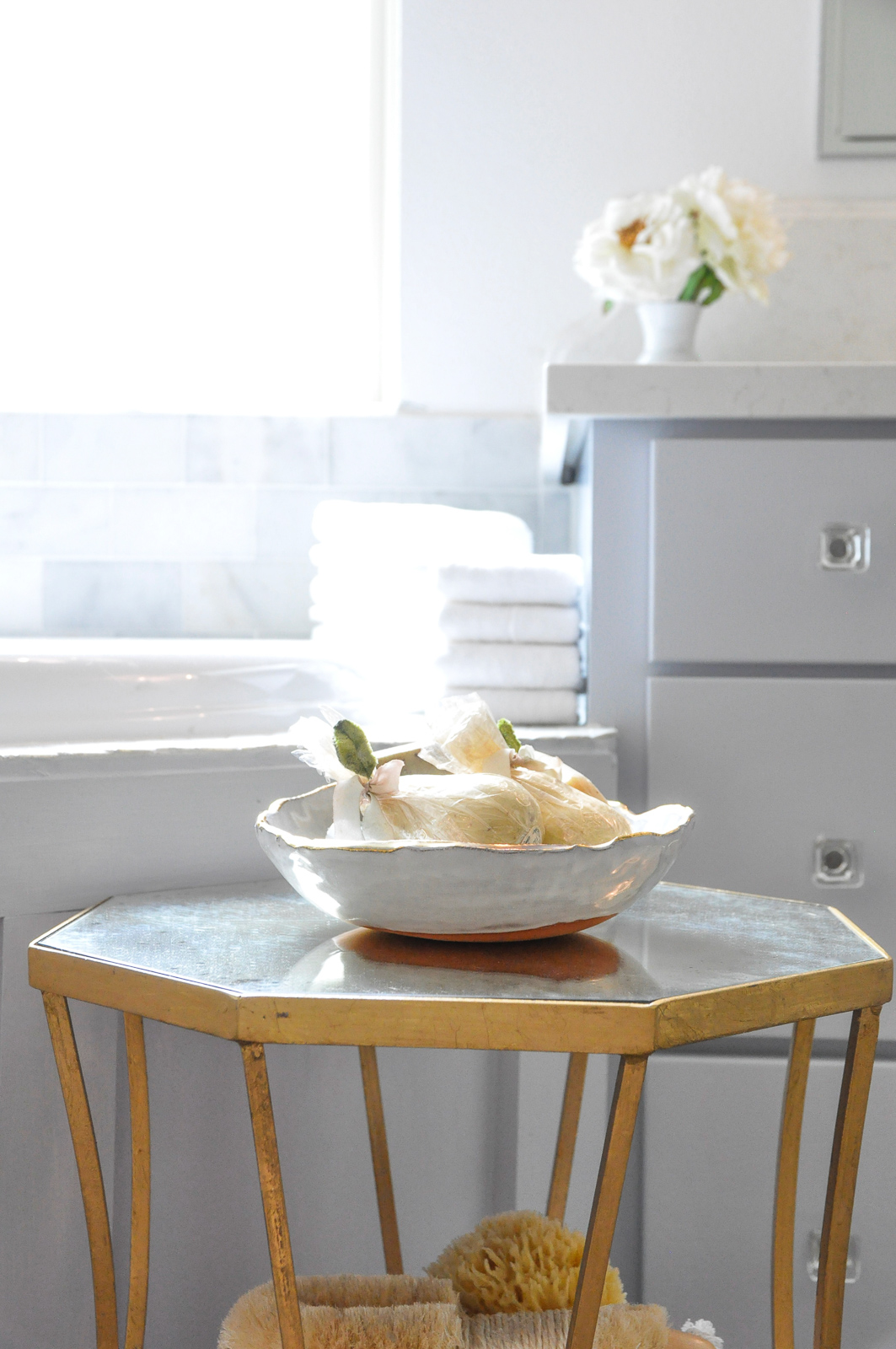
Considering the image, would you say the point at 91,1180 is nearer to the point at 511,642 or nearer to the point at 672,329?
the point at 511,642

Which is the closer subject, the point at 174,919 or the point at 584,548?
the point at 174,919

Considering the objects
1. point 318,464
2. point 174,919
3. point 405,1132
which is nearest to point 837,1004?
point 174,919

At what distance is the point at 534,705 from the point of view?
36.2 inches

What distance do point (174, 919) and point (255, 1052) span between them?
0.16m

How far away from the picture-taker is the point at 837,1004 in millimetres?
473

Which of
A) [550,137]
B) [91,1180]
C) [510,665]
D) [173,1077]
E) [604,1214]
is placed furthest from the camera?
[550,137]

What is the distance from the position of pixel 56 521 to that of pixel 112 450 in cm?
12

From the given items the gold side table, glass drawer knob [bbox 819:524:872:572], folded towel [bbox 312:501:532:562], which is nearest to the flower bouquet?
folded towel [bbox 312:501:532:562]

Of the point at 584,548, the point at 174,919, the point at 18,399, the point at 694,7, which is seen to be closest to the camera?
the point at 174,919

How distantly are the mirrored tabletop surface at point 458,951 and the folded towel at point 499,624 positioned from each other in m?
0.35

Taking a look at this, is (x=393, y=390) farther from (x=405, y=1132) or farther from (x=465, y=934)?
(x=465, y=934)

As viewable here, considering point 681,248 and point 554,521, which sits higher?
point 681,248

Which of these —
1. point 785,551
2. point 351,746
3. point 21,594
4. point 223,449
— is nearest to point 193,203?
point 223,449

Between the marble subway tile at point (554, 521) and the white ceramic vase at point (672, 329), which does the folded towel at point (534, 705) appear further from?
the marble subway tile at point (554, 521)
